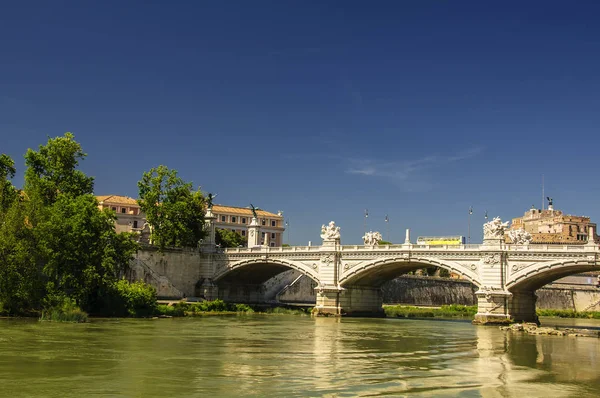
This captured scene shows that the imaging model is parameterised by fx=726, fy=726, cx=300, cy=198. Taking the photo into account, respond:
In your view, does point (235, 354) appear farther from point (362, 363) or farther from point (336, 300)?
point (336, 300)

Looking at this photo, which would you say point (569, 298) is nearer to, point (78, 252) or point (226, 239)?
point (226, 239)

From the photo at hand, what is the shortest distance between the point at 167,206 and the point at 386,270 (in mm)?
22711

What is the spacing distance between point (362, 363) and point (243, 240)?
2984 inches

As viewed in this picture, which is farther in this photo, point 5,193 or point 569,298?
point 569,298

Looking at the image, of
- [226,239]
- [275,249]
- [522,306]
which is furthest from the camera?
[226,239]

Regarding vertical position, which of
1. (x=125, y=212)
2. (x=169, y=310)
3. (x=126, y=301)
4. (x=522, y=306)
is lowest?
(x=169, y=310)

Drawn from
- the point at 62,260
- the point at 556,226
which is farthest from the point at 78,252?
the point at 556,226

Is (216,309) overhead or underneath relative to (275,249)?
underneath

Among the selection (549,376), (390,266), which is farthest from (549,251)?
(549,376)

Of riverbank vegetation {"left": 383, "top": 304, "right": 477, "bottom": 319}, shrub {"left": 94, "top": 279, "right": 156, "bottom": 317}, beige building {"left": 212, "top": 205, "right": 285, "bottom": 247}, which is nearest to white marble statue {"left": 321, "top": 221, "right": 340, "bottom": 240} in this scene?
riverbank vegetation {"left": 383, "top": 304, "right": 477, "bottom": 319}

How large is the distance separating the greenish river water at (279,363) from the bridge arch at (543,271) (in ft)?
28.5

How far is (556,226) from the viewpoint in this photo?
125875 mm

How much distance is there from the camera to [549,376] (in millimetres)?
25172

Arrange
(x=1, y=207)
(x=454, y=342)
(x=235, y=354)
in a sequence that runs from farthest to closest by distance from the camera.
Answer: (x=1, y=207)
(x=454, y=342)
(x=235, y=354)
